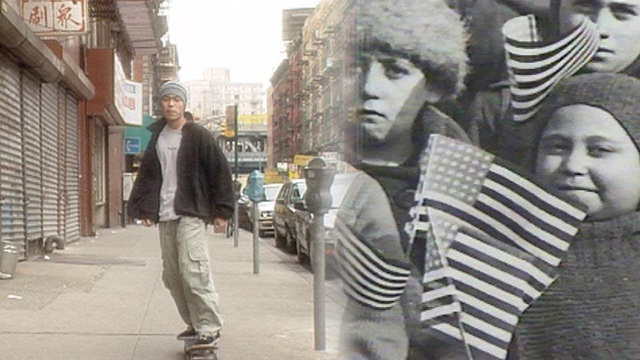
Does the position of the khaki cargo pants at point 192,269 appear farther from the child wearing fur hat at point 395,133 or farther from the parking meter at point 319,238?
the child wearing fur hat at point 395,133

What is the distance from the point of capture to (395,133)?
2.75 metres

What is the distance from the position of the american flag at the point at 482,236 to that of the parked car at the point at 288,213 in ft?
47.1

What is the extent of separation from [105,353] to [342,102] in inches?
164

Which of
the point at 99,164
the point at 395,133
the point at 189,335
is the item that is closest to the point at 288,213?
the point at 99,164

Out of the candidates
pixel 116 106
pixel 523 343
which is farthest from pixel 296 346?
pixel 116 106

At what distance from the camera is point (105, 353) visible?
21.0ft

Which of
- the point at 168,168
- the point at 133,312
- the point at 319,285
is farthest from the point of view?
the point at 133,312

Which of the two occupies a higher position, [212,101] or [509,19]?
[212,101]

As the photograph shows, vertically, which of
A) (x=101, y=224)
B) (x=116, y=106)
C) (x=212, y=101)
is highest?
(x=212, y=101)

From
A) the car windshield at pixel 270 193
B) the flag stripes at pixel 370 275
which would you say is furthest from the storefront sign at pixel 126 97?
the flag stripes at pixel 370 275

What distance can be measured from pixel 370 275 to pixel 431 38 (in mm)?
752

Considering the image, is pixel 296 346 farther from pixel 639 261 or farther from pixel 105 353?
pixel 639 261

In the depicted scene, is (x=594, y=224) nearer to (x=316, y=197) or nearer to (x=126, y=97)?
(x=316, y=197)

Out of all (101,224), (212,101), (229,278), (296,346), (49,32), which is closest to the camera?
(296,346)
